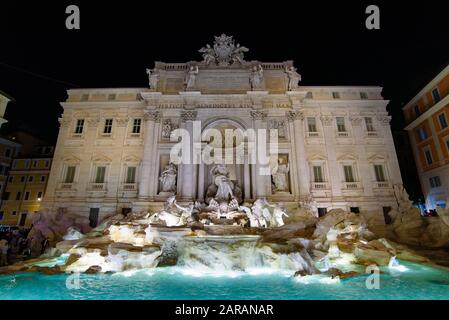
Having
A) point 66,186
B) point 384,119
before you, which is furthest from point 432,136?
point 66,186

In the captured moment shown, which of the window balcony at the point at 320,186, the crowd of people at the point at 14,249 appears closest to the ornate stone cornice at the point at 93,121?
the crowd of people at the point at 14,249

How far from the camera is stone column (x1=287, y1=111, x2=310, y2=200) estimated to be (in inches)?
732

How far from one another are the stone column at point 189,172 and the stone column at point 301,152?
846cm

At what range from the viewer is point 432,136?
22.1 meters

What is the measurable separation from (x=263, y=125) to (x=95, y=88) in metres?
16.7

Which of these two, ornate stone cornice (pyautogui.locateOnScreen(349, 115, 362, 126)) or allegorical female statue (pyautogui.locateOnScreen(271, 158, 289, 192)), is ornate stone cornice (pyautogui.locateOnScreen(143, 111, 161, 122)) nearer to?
allegorical female statue (pyautogui.locateOnScreen(271, 158, 289, 192))

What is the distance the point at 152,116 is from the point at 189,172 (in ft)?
20.5

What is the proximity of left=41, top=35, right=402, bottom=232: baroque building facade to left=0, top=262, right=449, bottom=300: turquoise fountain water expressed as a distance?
30.2 ft

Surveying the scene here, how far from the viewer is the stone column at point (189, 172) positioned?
1816 cm

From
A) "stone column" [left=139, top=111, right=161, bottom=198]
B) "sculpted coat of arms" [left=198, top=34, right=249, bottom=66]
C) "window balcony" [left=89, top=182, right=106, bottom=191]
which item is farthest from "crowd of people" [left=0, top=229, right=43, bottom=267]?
"sculpted coat of arms" [left=198, top=34, right=249, bottom=66]

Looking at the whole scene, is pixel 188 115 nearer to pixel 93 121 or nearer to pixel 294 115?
pixel 294 115

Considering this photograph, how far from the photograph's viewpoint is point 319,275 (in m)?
8.54
